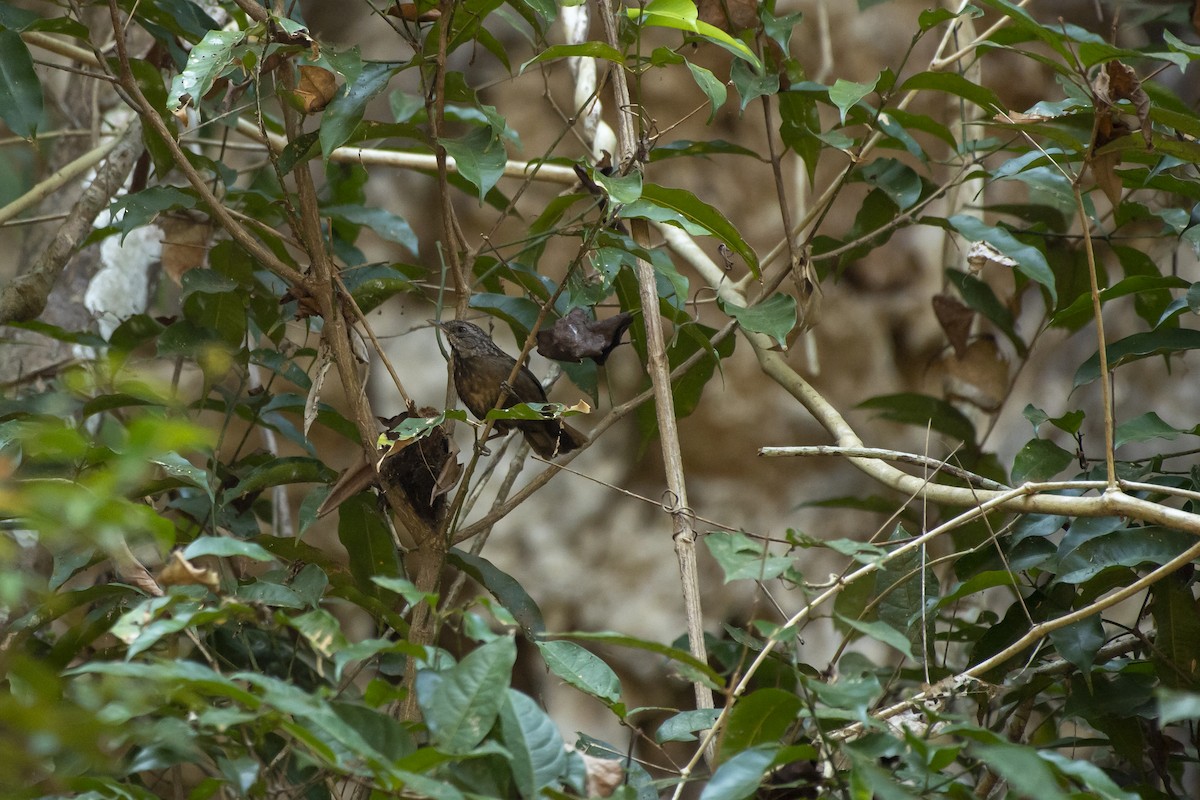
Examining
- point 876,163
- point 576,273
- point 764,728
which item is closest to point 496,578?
point 576,273

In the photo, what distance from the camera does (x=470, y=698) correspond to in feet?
3.07

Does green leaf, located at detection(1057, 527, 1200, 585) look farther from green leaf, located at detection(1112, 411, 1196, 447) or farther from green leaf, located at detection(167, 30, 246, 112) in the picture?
green leaf, located at detection(167, 30, 246, 112)

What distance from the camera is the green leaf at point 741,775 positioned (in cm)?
91

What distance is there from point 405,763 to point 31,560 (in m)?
1.50

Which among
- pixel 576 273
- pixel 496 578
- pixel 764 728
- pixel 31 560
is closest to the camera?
pixel 764 728

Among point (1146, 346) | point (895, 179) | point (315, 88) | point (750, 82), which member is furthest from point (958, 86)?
point (315, 88)

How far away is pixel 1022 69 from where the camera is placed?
12.9 feet

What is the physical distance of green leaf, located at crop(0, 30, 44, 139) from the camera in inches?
62.3

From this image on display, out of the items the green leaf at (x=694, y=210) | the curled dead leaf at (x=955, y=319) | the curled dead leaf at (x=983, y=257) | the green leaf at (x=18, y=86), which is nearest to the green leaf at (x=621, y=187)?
the green leaf at (x=694, y=210)

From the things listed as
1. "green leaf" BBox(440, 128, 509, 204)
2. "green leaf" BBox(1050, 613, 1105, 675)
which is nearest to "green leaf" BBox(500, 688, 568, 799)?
"green leaf" BBox(440, 128, 509, 204)

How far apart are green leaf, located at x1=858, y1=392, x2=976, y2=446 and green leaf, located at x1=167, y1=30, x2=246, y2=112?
132 cm

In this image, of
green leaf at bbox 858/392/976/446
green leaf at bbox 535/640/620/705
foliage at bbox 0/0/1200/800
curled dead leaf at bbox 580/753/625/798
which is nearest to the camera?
foliage at bbox 0/0/1200/800

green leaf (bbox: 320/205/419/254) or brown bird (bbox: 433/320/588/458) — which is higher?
green leaf (bbox: 320/205/419/254)

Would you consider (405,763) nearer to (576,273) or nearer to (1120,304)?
(576,273)
